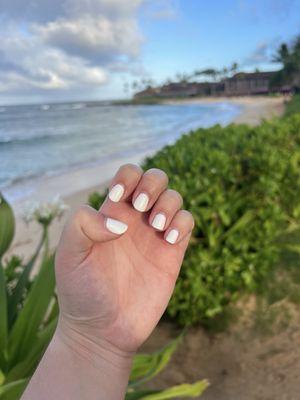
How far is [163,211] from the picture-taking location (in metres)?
1.12

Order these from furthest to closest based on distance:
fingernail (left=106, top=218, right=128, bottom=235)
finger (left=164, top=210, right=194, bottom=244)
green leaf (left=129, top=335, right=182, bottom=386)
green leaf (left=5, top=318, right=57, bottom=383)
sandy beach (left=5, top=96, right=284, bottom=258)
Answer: sandy beach (left=5, top=96, right=284, bottom=258) → green leaf (left=129, top=335, right=182, bottom=386) → green leaf (left=5, top=318, right=57, bottom=383) → finger (left=164, top=210, right=194, bottom=244) → fingernail (left=106, top=218, right=128, bottom=235)

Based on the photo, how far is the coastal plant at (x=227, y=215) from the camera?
9.23 feet

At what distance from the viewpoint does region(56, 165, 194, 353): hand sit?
1.10 metres

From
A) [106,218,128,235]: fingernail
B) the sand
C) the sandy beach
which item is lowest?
the sandy beach

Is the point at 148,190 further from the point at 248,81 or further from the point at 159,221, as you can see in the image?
the point at 248,81

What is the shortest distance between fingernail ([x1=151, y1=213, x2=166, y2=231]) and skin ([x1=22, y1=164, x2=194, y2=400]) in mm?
12

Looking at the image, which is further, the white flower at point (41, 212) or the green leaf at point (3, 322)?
the white flower at point (41, 212)

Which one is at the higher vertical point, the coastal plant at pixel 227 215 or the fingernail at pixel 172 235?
the fingernail at pixel 172 235

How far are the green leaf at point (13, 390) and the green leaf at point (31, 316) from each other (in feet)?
1.49

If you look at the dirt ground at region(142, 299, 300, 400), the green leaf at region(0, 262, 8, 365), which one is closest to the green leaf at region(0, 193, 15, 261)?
the green leaf at region(0, 262, 8, 365)

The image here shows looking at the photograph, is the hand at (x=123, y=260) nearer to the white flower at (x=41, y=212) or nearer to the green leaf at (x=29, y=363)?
the green leaf at (x=29, y=363)

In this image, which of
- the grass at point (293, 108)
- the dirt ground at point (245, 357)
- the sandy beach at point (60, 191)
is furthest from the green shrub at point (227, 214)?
the grass at point (293, 108)

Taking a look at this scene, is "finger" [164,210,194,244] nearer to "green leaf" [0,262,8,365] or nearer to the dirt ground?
"green leaf" [0,262,8,365]

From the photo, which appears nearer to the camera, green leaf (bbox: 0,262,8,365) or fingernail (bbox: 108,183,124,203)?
fingernail (bbox: 108,183,124,203)
